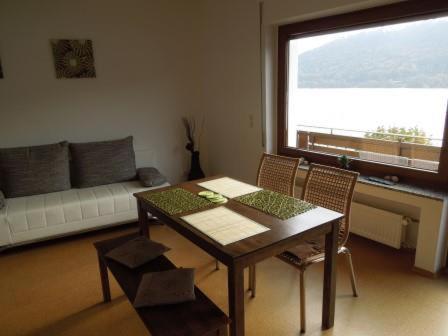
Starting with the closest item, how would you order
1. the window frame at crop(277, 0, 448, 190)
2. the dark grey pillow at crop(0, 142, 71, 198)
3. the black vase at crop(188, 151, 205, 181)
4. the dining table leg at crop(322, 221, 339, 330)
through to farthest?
the dining table leg at crop(322, 221, 339, 330) < the window frame at crop(277, 0, 448, 190) < the dark grey pillow at crop(0, 142, 71, 198) < the black vase at crop(188, 151, 205, 181)

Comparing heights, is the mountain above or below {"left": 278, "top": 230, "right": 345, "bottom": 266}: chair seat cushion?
above

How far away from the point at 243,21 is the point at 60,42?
1874mm

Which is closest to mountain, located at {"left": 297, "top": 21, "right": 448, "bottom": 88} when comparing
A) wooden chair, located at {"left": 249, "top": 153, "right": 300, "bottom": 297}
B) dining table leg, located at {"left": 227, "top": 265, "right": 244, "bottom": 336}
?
wooden chair, located at {"left": 249, "top": 153, "right": 300, "bottom": 297}

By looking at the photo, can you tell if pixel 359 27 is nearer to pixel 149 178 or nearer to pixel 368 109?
pixel 368 109

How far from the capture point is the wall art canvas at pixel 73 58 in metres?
3.35

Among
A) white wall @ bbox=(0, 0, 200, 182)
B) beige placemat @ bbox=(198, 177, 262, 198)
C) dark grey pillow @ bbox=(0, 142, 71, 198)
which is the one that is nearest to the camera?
beige placemat @ bbox=(198, 177, 262, 198)

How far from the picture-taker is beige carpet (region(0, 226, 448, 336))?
6.39ft

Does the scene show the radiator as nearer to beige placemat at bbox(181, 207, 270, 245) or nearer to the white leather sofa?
beige placemat at bbox(181, 207, 270, 245)

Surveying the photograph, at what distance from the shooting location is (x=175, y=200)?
206 centimetres

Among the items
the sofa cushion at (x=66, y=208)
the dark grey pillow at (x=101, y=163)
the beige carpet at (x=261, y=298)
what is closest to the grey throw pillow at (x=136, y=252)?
the beige carpet at (x=261, y=298)

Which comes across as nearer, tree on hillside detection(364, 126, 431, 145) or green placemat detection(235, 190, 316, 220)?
green placemat detection(235, 190, 316, 220)

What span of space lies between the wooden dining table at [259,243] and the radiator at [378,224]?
105cm

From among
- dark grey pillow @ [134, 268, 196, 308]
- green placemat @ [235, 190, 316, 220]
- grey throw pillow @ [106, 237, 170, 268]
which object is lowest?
dark grey pillow @ [134, 268, 196, 308]

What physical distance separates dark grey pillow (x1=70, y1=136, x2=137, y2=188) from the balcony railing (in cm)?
186
